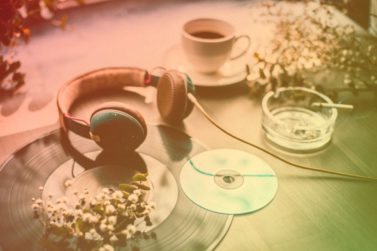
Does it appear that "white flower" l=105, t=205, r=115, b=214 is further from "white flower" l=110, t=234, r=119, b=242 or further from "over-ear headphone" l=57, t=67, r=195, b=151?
"over-ear headphone" l=57, t=67, r=195, b=151

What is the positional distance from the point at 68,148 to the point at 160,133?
15 centimetres

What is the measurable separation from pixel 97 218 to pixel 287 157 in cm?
33

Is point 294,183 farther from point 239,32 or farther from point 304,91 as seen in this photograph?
point 239,32

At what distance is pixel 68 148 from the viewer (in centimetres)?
86

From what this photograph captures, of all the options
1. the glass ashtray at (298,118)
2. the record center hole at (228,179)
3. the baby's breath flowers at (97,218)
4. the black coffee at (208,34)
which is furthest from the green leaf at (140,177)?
the black coffee at (208,34)

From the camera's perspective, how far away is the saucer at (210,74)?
1009 millimetres

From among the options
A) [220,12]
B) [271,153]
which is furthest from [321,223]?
[220,12]

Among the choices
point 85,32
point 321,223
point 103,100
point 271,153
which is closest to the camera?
point 321,223

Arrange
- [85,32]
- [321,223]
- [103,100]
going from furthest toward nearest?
[85,32] < [103,100] < [321,223]

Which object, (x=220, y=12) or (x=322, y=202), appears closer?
(x=322, y=202)

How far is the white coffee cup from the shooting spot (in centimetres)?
97

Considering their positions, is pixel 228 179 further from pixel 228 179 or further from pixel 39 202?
pixel 39 202

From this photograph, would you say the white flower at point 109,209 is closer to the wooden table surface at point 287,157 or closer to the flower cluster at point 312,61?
the wooden table surface at point 287,157

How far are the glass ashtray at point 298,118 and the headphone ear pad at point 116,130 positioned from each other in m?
0.22
